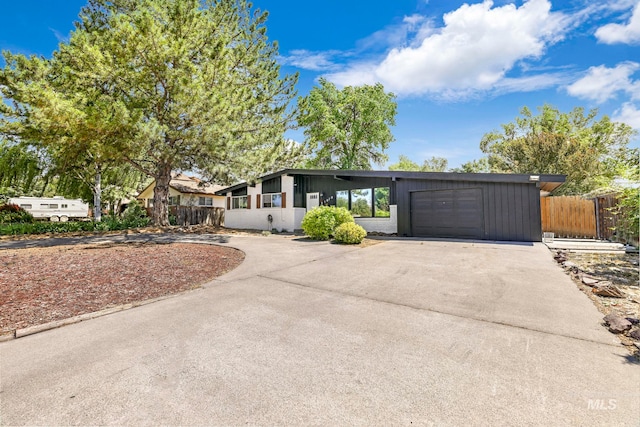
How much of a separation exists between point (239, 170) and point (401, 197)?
7399mm

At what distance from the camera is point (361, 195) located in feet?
45.1

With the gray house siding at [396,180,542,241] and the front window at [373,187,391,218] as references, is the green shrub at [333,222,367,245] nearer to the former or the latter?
the front window at [373,187,391,218]

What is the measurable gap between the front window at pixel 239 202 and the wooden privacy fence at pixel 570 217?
15802 millimetres

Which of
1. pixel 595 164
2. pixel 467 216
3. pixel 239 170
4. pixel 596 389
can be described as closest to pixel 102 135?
pixel 239 170

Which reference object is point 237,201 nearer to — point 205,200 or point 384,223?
point 205,200

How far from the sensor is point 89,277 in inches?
208

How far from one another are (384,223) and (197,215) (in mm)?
13134

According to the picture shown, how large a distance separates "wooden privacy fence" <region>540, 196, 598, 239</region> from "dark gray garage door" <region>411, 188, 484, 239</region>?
10.8 ft

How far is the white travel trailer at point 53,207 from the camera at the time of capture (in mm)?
23062

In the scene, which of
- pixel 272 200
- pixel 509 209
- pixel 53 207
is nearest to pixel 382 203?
pixel 509 209

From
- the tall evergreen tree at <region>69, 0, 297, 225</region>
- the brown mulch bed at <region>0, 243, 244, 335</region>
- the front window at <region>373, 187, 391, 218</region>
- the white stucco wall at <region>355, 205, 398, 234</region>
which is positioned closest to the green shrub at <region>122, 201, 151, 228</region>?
the tall evergreen tree at <region>69, 0, 297, 225</region>

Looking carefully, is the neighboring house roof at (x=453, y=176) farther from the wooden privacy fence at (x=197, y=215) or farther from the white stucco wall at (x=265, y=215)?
the wooden privacy fence at (x=197, y=215)

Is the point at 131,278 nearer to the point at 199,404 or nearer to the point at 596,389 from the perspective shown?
the point at 199,404

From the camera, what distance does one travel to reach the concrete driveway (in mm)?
1785
